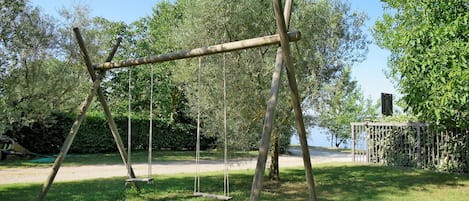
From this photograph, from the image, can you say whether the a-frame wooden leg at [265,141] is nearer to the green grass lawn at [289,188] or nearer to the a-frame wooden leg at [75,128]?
the green grass lawn at [289,188]

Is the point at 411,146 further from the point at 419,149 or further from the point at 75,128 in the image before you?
the point at 75,128

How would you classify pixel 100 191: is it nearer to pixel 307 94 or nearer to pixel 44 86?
pixel 44 86

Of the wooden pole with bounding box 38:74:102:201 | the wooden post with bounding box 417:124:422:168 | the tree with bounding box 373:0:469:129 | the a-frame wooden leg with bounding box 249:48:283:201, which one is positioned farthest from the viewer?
the wooden post with bounding box 417:124:422:168

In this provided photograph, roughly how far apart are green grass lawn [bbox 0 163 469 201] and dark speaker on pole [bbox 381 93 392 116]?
5.18m

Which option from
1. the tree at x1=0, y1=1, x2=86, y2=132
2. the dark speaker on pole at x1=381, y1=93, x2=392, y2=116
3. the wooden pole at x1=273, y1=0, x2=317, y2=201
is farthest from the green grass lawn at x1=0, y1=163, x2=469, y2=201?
the dark speaker on pole at x1=381, y1=93, x2=392, y2=116

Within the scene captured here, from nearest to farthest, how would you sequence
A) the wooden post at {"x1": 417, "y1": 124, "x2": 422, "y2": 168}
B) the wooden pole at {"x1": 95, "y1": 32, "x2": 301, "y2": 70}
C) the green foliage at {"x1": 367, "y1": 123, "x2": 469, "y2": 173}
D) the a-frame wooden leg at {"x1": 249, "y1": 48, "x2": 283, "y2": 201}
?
the a-frame wooden leg at {"x1": 249, "y1": 48, "x2": 283, "y2": 201}
the wooden pole at {"x1": 95, "y1": 32, "x2": 301, "y2": 70}
the green foliage at {"x1": 367, "y1": 123, "x2": 469, "y2": 173}
the wooden post at {"x1": 417, "y1": 124, "x2": 422, "y2": 168}

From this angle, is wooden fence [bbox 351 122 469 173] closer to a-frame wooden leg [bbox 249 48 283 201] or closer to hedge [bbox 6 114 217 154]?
hedge [bbox 6 114 217 154]

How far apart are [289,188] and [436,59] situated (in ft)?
12.7

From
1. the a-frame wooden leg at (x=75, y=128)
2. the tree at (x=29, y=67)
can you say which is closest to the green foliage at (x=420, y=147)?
the a-frame wooden leg at (x=75, y=128)

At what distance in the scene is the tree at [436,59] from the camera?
648 centimetres

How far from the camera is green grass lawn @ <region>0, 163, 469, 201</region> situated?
7.20m

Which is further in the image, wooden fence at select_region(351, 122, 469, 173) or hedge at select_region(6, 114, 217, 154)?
hedge at select_region(6, 114, 217, 154)

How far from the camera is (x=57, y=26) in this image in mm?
11516

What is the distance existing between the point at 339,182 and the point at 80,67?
9598 mm
